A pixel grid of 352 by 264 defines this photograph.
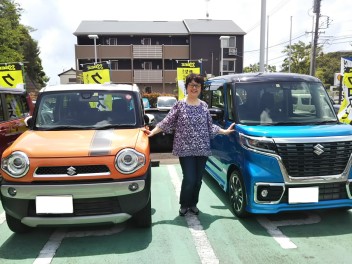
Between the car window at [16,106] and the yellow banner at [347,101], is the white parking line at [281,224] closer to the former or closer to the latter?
the yellow banner at [347,101]

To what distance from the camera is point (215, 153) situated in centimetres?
520

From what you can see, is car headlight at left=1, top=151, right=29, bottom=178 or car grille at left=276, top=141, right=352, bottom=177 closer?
car headlight at left=1, top=151, right=29, bottom=178

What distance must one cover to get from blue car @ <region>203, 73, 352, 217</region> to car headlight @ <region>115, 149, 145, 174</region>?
50.4 inches

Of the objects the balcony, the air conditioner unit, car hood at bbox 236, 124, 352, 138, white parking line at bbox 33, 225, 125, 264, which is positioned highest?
the air conditioner unit

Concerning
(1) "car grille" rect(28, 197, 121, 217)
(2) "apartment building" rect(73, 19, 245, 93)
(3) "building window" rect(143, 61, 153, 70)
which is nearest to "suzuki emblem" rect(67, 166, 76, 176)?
(1) "car grille" rect(28, 197, 121, 217)

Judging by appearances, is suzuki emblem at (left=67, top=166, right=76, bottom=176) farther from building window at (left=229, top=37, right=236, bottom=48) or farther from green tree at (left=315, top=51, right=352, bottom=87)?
green tree at (left=315, top=51, right=352, bottom=87)

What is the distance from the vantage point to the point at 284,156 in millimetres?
3631

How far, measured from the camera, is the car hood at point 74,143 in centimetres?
325

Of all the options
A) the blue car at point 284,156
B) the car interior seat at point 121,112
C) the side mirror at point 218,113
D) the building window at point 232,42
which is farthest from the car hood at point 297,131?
the building window at point 232,42

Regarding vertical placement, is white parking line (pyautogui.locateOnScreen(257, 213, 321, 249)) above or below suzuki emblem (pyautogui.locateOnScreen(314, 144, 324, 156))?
below

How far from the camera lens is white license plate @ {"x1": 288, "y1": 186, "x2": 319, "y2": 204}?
144 inches

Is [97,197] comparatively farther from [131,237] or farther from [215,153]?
[215,153]

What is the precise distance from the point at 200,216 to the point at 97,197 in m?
1.59

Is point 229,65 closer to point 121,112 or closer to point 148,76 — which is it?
point 148,76
